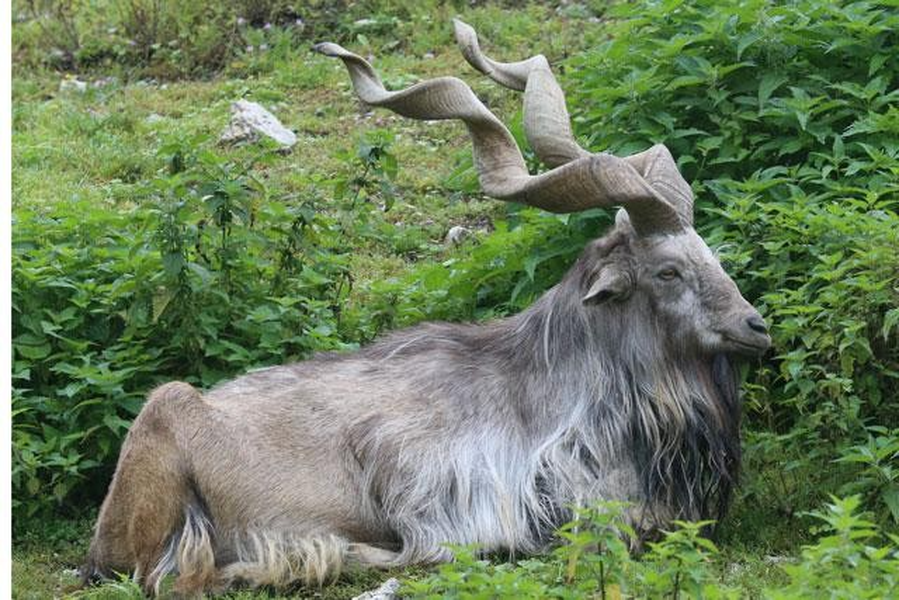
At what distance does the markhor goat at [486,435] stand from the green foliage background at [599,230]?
525 mm

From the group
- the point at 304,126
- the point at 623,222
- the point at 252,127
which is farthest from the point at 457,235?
the point at 623,222

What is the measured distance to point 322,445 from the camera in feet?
27.1

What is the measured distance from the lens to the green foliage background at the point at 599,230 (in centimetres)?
841

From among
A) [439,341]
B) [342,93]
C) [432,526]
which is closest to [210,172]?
[439,341]

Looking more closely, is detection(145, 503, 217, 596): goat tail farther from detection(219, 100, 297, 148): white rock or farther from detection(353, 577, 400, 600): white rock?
detection(219, 100, 297, 148): white rock

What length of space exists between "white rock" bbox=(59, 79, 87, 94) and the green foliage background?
591 cm

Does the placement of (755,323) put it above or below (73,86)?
above

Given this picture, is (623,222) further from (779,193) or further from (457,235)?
(457,235)

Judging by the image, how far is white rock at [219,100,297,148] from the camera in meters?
14.4

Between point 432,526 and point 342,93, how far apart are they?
8043 millimetres

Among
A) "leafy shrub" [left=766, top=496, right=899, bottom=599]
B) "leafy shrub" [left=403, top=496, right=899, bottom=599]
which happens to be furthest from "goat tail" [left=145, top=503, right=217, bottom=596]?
"leafy shrub" [left=766, top=496, right=899, bottom=599]

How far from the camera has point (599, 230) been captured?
9742mm

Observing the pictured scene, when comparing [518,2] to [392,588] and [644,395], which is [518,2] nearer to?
[644,395]

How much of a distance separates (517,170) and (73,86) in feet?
28.5
